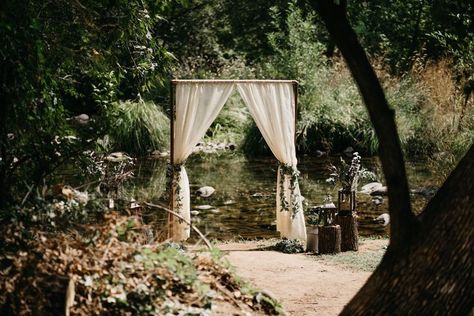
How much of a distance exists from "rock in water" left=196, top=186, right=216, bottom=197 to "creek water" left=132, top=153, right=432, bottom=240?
0.10 m

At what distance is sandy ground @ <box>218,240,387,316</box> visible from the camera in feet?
24.5

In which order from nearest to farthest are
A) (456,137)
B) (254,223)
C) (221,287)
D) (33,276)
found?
1. (33,276)
2. (221,287)
3. (254,223)
4. (456,137)

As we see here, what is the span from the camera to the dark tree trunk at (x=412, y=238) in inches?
161

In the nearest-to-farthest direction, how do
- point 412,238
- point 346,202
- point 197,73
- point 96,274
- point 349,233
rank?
point 412,238 → point 96,274 → point 349,233 → point 346,202 → point 197,73

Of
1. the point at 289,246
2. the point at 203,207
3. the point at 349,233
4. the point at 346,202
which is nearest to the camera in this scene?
the point at 349,233

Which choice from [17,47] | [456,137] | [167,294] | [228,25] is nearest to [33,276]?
[167,294]

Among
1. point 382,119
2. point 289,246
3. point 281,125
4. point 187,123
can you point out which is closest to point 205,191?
point 281,125

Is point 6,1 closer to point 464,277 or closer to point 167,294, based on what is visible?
point 167,294

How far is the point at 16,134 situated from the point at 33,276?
72.1 inches

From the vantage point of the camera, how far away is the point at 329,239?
10094 millimetres

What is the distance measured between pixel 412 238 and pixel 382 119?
64 cm

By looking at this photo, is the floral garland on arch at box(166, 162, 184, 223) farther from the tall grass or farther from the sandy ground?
the tall grass

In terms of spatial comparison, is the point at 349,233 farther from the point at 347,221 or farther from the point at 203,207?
the point at 203,207

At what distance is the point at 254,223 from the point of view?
12680 mm
